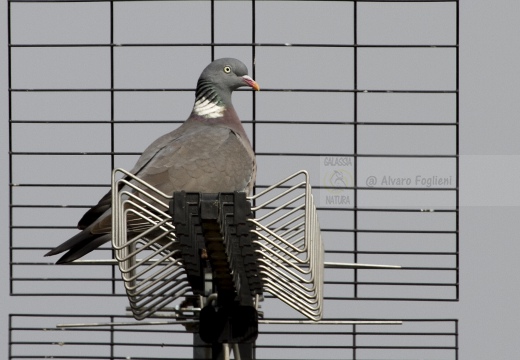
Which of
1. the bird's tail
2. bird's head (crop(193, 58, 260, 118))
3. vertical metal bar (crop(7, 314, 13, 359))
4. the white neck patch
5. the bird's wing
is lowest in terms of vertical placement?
vertical metal bar (crop(7, 314, 13, 359))

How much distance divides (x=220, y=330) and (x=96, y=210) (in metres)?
0.60

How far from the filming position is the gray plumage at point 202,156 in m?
3.25

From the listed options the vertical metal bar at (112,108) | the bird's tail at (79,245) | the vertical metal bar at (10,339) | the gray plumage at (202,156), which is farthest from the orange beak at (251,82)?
the vertical metal bar at (10,339)

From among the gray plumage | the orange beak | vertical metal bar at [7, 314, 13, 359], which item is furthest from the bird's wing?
vertical metal bar at [7, 314, 13, 359]

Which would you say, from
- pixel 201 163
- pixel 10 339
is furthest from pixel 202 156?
pixel 10 339

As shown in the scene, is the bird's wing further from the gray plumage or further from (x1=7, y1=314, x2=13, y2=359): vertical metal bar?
(x1=7, y1=314, x2=13, y2=359): vertical metal bar

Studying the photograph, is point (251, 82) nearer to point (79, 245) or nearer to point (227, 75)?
point (227, 75)

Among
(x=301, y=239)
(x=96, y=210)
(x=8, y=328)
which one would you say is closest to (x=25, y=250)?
(x=8, y=328)

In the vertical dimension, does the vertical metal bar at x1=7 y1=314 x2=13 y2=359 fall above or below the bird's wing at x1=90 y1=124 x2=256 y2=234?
below

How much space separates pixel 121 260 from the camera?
270cm

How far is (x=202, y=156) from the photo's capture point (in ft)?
11.6

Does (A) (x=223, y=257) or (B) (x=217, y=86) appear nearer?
(A) (x=223, y=257)

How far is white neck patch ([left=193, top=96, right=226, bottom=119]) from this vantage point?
13.1 ft

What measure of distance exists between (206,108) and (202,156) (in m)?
0.48
